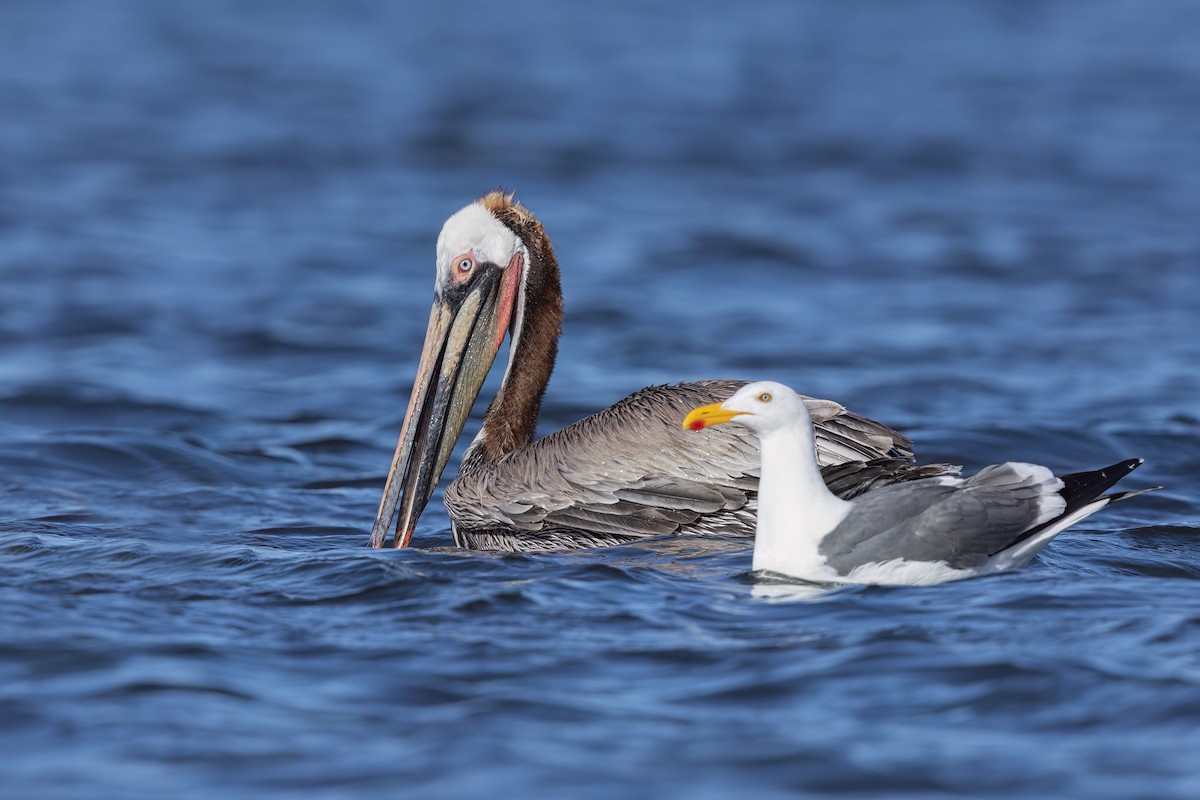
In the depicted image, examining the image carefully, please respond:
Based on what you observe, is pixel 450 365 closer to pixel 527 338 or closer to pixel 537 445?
pixel 527 338

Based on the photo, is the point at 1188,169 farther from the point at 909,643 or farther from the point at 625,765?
the point at 625,765

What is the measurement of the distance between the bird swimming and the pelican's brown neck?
1.58m

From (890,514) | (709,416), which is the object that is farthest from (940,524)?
(709,416)

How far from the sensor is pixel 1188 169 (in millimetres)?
16375

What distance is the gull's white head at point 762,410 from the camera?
5.54 m

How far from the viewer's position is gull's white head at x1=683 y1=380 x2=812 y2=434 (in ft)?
18.2

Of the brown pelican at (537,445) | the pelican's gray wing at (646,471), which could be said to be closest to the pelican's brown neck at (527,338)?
the brown pelican at (537,445)

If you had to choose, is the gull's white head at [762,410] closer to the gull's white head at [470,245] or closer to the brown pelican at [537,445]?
the brown pelican at [537,445]

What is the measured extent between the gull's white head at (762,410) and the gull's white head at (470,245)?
1703mm

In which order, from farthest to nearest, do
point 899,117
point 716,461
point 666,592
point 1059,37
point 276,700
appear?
point 1059,37, point 899,117, point 716,461, point 666,592, point 276,700

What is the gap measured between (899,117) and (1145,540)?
12235mm

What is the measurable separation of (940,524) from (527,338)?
2287 millimetres

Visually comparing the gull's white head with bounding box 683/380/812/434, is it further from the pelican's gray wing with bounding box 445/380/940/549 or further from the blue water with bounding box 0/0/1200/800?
the pelican's gray wing with bounding box 445/380/940/549

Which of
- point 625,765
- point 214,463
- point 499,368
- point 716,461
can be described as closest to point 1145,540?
point 716,461
